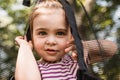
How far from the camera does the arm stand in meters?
1.05

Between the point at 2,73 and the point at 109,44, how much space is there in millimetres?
1119

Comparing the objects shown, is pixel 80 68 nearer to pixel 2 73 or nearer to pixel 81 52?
pixel 81 52

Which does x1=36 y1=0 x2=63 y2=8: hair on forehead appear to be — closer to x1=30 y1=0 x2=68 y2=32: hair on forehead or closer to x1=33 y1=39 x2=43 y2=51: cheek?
x1=30 y1=0 x2=68 y2=32: hair on forehead

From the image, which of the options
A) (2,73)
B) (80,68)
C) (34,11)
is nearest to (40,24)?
(34,11)

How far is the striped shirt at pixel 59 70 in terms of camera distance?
1.09 meters

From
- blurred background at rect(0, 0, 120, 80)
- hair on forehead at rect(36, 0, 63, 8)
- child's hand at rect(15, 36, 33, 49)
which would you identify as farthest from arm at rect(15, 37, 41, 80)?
blurred background at rect(0, 0, 120, 80)

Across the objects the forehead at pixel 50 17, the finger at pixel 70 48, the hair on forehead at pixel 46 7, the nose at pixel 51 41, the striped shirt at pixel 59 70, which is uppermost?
the hair on forehead at pixel 46 7

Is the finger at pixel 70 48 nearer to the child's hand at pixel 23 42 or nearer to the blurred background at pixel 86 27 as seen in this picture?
the child's hand at pixel 23 42

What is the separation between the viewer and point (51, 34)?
1111mm

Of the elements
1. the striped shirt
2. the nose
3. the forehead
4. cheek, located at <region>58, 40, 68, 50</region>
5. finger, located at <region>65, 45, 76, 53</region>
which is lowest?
the striped shirt

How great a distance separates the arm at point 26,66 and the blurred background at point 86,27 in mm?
965

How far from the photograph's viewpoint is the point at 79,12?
2.39m

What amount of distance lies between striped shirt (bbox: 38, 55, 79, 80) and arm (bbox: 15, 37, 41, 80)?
0.04 meters

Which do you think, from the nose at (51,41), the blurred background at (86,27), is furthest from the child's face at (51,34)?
the blurred background at (86,27)
